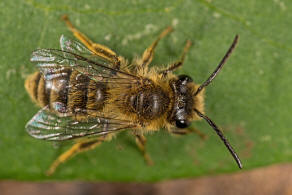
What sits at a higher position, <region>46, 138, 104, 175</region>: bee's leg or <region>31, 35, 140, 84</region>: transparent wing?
<region>31, 35, 140, 84</region>: transparent wing

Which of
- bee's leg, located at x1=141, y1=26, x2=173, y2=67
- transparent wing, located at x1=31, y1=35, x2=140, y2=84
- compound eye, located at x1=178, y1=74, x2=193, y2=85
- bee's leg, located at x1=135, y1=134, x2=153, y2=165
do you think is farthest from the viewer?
bee's leg, located at x1=135, y1=134, x2=153, y2=165

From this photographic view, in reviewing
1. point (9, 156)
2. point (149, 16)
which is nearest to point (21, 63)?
point (9, 156)

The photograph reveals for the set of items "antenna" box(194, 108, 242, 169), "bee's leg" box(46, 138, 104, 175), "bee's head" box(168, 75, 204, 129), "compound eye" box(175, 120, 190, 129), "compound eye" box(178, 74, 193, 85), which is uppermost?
"compound eye" box(178, 74, 193, 85)

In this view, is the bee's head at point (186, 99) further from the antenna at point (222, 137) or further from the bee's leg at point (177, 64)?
the bee's leg at point (177, 64)

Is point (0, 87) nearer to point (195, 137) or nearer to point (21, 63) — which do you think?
point (21, 63)

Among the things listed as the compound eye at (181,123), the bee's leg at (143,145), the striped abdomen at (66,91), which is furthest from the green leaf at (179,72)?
the compound eye at (181,123)

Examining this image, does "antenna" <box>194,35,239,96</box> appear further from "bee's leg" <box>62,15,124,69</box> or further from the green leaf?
"bee's leg" <box>62,15,124,69</box>

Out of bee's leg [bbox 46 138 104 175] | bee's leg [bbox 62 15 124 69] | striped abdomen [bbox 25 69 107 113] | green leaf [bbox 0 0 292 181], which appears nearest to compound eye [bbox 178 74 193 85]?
green leaf [bbox 0 0 292 181]

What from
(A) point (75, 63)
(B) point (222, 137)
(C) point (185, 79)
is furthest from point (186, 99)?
(A) point (75, 63)
